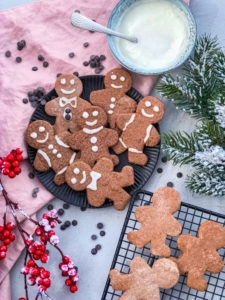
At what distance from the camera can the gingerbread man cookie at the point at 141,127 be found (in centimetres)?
165

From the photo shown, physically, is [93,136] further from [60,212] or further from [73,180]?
[60,212]

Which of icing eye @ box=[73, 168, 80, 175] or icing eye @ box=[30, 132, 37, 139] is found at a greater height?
icing eye @ box=[30, 132, 37, 139]

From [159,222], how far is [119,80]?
0.55 meters

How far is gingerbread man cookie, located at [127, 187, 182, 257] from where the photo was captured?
1.52 m

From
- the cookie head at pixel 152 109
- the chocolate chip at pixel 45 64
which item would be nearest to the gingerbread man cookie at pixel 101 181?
the cookie head at pixel 152 109

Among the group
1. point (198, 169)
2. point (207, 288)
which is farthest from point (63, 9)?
point (207, 288)

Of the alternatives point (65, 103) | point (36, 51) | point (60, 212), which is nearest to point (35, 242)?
point (60, 212)

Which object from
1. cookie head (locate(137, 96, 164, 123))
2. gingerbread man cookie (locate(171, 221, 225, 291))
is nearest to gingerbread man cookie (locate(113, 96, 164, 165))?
cookie head (locate(137, 96, 164, 123))

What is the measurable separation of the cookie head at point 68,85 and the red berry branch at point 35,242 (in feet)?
0.92

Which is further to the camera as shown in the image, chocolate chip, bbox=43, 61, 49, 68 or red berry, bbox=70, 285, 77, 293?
chocolate chip, bbox=43, 61, 49, 68

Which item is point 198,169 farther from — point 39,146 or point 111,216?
point 39,146

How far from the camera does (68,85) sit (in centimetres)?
171

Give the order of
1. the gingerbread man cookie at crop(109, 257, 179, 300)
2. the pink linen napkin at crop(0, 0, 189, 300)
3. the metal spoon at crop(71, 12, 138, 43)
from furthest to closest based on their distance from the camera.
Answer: the pink linen napkin at crop(0, 0, 189, 300) → the metal spoon at crop(71, 12, 138, 43) → the gingerbread man cookie at crop(109, 257, 179, 300)

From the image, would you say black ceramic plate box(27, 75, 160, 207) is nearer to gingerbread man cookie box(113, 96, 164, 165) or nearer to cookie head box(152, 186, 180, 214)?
gingerbread man cookie box(113, 96, 164, 165)
